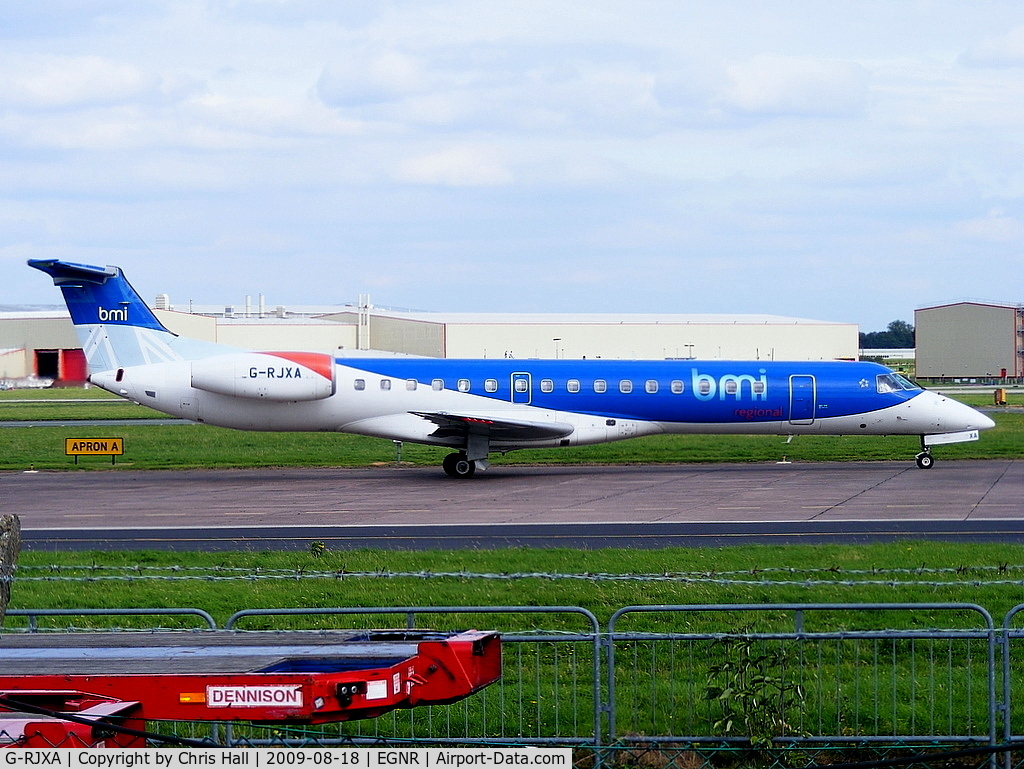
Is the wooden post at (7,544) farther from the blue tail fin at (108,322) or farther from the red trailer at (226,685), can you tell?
the blue tail fin at (108,322)

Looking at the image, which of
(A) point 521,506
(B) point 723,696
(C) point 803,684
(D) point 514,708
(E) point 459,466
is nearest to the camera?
(B) point 723,696

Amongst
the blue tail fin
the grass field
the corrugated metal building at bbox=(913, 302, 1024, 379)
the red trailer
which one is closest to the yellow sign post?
the blue tail fin

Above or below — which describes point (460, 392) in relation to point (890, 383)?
below

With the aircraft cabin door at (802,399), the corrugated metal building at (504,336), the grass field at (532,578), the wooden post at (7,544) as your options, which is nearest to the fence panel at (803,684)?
the grass field at (532,578)

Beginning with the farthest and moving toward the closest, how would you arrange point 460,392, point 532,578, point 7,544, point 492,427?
point 460,392, point 492,427, point 532,578, point 7,544

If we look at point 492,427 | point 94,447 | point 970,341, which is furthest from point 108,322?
point 970,341

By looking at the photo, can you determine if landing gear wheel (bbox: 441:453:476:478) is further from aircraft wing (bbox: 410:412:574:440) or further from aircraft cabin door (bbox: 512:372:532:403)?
aircraft cabin door (bbox: 512:372:532:403)

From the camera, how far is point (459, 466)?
30656 mm

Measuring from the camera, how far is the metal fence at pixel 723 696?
8.47 metres

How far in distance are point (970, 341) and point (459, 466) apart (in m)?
83.3

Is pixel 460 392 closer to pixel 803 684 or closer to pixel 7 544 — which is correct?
pixel 803 684

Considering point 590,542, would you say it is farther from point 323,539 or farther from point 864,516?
point 864,516

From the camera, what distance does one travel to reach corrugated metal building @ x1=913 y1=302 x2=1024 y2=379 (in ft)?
329

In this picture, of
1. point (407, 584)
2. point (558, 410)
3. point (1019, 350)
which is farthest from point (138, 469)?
point (1019, 350)
